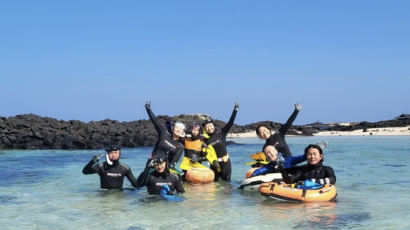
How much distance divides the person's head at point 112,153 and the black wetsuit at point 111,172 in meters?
0.13

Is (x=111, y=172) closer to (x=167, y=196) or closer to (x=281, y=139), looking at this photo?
(x=167, y=196)

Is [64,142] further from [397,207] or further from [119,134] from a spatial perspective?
[397,207]

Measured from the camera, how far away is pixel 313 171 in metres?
9.52

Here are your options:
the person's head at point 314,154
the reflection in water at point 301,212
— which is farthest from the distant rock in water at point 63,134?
the person's head at point 314,154

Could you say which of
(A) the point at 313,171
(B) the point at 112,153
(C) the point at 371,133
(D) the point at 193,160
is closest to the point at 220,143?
(D) the point at 193,160

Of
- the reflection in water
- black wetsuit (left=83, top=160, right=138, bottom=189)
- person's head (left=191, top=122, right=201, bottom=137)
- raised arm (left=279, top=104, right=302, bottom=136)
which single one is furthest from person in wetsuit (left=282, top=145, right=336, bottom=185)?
black wetsuit (left=83, top=160, right=138, bottom=189)

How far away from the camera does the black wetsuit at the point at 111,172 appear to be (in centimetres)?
1043

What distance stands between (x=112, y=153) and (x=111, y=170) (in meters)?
0.66

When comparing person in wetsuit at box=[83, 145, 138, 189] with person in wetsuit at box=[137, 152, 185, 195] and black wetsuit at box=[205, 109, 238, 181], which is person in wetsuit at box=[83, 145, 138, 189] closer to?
person in wetsuit at box=[137, 152, 185, 195]

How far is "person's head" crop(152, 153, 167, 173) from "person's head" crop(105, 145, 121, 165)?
111 centimetres

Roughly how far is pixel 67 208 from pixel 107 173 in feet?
4.80

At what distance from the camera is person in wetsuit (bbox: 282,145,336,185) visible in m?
9.18

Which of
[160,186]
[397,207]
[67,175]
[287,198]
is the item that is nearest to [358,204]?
[397,207]

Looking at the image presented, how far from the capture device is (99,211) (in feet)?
30.0
